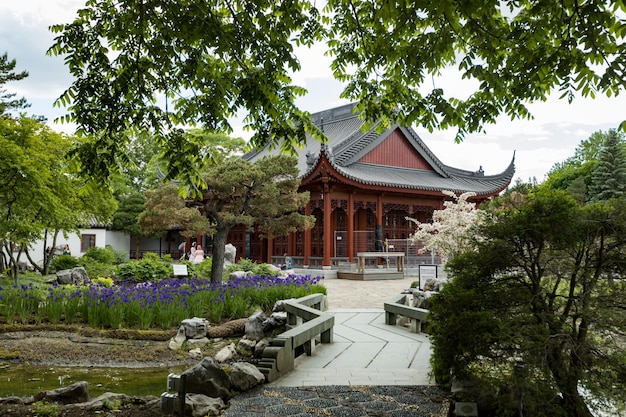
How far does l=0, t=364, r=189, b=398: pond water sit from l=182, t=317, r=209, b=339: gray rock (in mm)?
1008

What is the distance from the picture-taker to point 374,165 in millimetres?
25312

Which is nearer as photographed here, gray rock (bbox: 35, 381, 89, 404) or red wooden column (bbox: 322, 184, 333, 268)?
gray rock (bbox: 35, 381, 89, 404)

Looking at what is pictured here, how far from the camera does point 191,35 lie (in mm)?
4465

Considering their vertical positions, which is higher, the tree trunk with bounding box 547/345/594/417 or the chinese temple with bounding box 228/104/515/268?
the chinese temple with bounding box 228/104/515/268

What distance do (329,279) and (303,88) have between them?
48.4 feet

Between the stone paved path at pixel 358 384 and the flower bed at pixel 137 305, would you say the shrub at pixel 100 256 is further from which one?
the stone paved path at pixel 358 384

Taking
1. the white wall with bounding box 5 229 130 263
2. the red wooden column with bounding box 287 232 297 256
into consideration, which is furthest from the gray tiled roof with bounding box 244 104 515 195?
the white wall with bounding box 5 229 130 263

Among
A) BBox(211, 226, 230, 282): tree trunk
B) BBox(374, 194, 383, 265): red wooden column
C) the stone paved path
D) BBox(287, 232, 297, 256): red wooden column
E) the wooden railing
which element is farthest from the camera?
BBox(287, 232, 297, 256): red wooden column

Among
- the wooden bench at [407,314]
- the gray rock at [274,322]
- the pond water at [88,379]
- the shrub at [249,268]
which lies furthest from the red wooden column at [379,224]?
the pond water at [88,379]

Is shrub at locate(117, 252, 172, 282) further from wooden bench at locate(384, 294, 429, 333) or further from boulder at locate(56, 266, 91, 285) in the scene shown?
wooden bench at locate(384, 294, 429, 333)

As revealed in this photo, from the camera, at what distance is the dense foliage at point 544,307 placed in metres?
3.15

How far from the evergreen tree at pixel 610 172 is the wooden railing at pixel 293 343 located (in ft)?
101

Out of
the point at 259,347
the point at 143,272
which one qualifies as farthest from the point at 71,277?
the point at 259,347

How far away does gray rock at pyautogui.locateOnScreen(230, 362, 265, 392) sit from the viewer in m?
4.65
